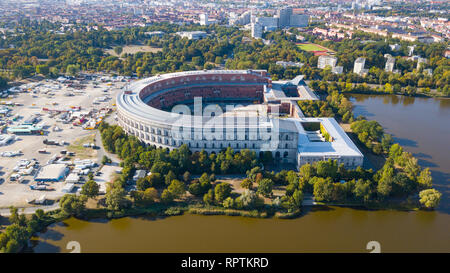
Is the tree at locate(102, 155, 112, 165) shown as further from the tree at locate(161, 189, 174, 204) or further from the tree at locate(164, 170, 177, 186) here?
the tree at locate(161, 189, 174, 204)

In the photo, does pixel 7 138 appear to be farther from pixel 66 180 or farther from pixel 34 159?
pixel 66 180

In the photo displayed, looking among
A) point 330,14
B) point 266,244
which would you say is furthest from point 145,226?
point 330,14

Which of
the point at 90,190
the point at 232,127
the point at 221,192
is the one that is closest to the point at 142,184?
the point at 90,190

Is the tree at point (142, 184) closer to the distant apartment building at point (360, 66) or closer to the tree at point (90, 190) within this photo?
the tree at point (90, 190)

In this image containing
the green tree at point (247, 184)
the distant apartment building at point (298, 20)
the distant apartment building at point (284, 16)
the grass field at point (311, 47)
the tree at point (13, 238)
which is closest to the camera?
the tree at point (13, 238)

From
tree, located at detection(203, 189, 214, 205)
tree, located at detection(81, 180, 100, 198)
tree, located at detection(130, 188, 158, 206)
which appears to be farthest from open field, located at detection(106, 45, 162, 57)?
tree, located at detection(203, 189, 214, 205)

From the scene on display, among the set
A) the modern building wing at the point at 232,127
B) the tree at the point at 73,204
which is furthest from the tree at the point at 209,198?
the tree at the point at 73,204
